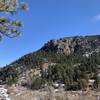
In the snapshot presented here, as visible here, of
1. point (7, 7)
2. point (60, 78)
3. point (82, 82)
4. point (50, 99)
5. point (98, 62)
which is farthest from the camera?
point (98, 62)

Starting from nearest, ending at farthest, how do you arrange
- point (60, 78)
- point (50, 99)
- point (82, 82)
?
point (50, 99), point (82, 82), point (60, 78)

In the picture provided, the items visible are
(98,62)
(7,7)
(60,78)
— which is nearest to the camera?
(7,7)

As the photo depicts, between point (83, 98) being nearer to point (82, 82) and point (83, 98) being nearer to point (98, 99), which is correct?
point (98, 99)

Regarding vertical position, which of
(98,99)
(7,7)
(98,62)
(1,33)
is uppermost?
(98,62)

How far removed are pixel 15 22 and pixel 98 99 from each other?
7041mm

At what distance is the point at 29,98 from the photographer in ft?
81.5

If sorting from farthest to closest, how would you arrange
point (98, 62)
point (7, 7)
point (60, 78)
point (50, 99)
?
1. point (98, 62)
2. point (60, 78)
3. point (7, 7)
4. point (50, 99)

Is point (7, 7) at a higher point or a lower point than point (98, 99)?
higher

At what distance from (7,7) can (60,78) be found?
228 ft

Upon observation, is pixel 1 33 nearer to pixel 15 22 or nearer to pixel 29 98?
pixel 15 22

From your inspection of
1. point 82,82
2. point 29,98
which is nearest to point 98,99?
point 29,98

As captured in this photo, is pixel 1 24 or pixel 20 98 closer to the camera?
pixel 1 24

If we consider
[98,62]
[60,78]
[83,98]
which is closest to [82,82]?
[83,98]

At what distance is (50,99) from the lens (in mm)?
19906
